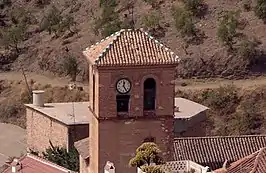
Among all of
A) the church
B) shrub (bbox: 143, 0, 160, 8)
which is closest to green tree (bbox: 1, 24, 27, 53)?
shrub (bbox: 143, 0, 160, 8)

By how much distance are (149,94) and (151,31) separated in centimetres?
2329

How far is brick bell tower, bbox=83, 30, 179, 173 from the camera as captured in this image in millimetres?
20594

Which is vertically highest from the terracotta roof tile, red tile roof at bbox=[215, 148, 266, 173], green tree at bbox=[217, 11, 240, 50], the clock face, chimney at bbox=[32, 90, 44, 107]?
green tree at bbox=[217, 11, 240, 50]

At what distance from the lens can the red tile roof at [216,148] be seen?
80.2 ft

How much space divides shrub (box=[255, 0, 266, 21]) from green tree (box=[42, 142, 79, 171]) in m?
14.9

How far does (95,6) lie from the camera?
49688 millimetres

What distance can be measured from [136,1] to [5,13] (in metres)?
10.6

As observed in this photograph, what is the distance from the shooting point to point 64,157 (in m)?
29.0

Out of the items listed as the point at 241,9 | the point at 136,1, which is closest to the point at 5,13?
the point at 136,1

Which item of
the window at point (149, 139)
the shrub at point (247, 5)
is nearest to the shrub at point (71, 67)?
the shrub at point (247, 5)

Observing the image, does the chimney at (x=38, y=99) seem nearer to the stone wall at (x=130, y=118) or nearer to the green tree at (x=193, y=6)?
the green tree at (x=193, y=6)

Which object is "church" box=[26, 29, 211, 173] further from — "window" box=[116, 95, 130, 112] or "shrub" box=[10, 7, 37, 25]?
"shrub" box=[10, 7, 37, 25]

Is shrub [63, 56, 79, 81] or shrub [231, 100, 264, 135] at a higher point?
shrub [63, 56, 79, 81]

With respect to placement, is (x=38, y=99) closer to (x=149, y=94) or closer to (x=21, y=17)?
(x=149, y=94)
